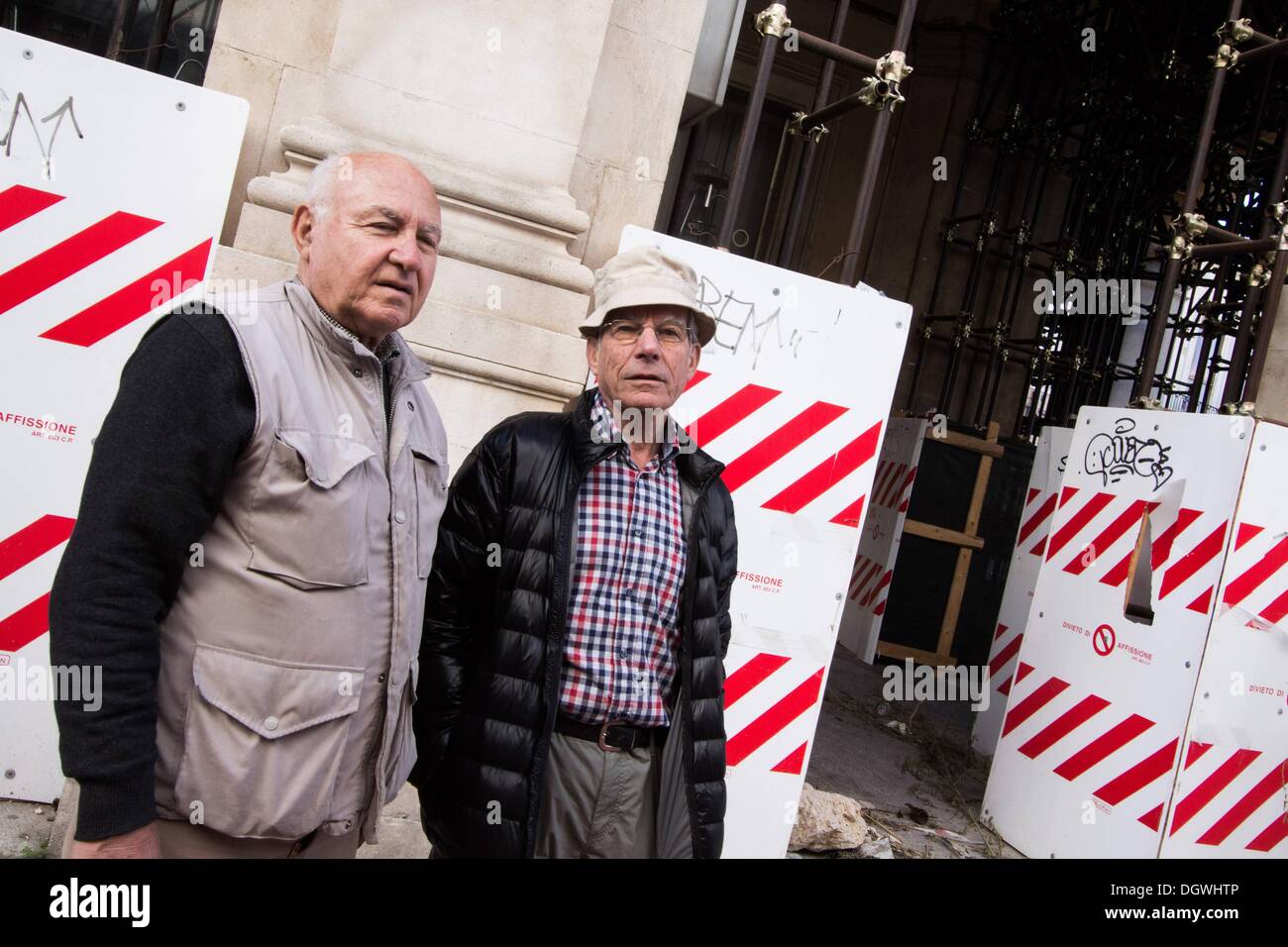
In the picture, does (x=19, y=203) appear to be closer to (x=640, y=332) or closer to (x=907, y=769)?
(x=640, y=332)

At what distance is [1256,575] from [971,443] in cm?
541

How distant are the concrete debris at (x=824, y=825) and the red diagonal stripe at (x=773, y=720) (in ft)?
3.97

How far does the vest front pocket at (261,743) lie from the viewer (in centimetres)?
162

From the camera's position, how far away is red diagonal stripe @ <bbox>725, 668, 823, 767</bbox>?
11.0 ft

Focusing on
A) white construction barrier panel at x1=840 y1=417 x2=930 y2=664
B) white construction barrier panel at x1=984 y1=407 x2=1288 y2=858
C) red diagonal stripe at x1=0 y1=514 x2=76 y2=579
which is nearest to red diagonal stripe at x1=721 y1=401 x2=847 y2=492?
red diagonal stripe at x1=0 y1=514 x2=76 y2=579

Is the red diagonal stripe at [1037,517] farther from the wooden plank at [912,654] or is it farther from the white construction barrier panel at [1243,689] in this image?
the white construction barrier panel at [1243,689]

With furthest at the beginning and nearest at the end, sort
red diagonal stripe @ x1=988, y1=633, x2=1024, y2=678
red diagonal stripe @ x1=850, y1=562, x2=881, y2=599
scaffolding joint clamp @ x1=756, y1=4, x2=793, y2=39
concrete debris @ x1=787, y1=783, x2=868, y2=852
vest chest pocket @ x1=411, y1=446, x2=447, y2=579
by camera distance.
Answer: red diagonal stripe @ x1=850, y1=562, x2=881, y2=599
red diagonal stripe @ x1=988, y1=633, x2=1024, y2=678
concrete debris @ x1=787, y1=783, x2=868, y2=852
scaffolding joint clamp @ x1=756, y1=4, x2=793, y2=39
vest chest pocket @ x1=411, y1=446, x2=447, y2=579

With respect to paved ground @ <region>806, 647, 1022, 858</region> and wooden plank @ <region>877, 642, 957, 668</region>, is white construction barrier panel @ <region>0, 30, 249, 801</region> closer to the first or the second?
paved ground @ <region>806, 647, 1022, 858</region>

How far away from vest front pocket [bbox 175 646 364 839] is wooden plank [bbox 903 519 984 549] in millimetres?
8542


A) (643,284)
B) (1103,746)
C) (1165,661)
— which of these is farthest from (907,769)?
(643,284)

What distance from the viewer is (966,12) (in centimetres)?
1174

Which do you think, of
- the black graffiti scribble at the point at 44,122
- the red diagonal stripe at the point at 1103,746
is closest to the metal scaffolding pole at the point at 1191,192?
the red diagonal stripe at the point at 1103,746

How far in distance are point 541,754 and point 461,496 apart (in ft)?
2.14

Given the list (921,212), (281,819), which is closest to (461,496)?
(281,819)
